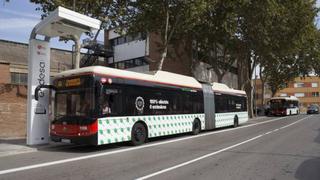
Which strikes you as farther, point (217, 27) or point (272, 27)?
point (272, 27)

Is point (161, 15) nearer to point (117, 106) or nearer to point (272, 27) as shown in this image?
point (117, 106)

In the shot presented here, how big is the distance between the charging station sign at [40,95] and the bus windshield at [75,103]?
1103 millimetres

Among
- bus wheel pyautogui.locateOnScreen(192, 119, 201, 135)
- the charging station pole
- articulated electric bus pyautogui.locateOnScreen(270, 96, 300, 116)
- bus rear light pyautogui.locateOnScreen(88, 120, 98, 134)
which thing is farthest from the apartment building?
bus rear light pyautogui.locateOnScreen(88, 120, 98, 134)

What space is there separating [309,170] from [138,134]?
757cm

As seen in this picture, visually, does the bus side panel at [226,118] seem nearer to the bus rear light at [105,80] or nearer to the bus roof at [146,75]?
the bus roof at [146,75]

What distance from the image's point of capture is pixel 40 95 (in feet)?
55.3

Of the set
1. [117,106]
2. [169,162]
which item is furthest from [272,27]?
[169,162]

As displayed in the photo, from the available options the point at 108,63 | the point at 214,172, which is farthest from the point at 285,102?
the point at 214,172

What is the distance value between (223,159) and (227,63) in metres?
31.1

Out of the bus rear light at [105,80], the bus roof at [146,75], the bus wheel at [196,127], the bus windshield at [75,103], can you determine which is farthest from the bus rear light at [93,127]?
the bus wheel at [196,127]

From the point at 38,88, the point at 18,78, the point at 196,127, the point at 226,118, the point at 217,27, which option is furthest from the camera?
the point at 217,27

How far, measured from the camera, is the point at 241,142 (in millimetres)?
18359

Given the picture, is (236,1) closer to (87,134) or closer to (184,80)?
(184,80)

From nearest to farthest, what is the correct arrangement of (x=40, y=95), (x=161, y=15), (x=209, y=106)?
(x=40, y=95) < (x=209, y=106) < (x=161, y=15)
